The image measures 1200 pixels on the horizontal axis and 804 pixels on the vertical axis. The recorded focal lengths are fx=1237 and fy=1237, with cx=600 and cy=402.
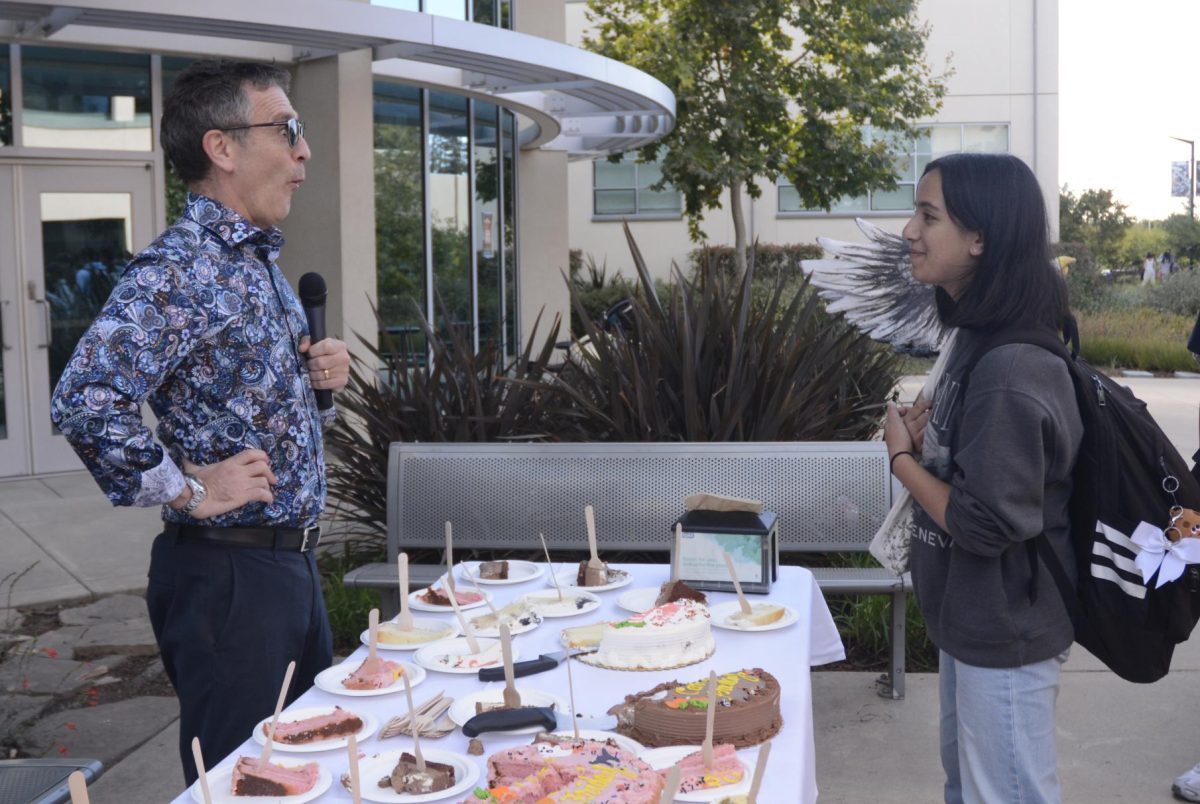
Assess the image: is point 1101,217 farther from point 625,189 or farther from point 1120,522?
point 1120,522

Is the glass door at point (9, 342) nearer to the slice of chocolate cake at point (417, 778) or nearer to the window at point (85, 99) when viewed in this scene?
the window at point (85, 99)

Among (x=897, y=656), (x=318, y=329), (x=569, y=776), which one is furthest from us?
(x=897, y=656)

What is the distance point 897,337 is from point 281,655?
242 centimetres

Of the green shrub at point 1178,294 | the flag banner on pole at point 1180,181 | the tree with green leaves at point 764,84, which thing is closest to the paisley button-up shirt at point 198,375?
the tree with green leaves at point 764,84

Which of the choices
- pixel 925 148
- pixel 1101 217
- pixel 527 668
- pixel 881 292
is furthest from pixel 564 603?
pixel 1101 217

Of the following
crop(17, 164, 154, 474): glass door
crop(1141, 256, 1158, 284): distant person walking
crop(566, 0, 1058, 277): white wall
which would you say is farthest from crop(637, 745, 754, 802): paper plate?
crop(1141, 256, 1158, 284): distant person walking

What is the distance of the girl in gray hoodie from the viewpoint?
103 inches

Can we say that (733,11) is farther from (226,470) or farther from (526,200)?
(226,470)

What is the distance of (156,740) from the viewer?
4.85 meters

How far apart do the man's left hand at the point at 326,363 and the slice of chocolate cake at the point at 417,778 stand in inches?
42.5

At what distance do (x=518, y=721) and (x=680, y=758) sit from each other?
13.4 inches

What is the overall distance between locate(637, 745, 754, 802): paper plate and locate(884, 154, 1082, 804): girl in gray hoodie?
0.75m

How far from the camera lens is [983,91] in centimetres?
2909

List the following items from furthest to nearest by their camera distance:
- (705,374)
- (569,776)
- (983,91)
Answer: (983,91), (705,374), (569,776)
